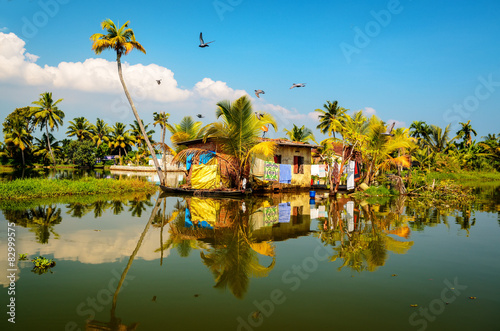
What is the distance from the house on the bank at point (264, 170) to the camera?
18922 mm

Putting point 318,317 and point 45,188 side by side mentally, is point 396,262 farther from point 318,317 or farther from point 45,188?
point 45,188

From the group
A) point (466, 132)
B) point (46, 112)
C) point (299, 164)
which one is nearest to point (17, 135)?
point (46, 112)

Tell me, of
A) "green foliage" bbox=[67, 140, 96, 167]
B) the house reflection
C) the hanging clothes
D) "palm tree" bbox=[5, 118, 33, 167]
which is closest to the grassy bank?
the hanging clothes

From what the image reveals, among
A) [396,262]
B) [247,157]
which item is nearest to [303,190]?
[247,157]

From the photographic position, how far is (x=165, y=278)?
5.04m

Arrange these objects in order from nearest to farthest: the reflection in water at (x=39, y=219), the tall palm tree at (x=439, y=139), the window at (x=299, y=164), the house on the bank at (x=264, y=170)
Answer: the reflection in water at (x=39, y=219), the house on the bank at (x=264, y=170), the window at (x=299, y=164), the tall palm tree at (x=439, y=139)

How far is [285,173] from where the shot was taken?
21391mm

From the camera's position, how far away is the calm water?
3795 mm

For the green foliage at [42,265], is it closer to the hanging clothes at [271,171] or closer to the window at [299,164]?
the hanging clothes at [271,171]

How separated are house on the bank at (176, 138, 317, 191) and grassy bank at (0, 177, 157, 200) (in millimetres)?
3373

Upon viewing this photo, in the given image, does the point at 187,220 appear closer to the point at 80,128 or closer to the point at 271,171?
the point at 271,171

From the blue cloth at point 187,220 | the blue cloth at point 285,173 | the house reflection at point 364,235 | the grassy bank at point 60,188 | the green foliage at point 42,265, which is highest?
the blue cloth at point 285,173

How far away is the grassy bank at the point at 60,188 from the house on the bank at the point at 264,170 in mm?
3373

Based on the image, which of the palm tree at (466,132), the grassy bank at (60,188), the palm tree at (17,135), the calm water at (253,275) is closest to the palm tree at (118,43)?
the grassy bank at (60,188)
